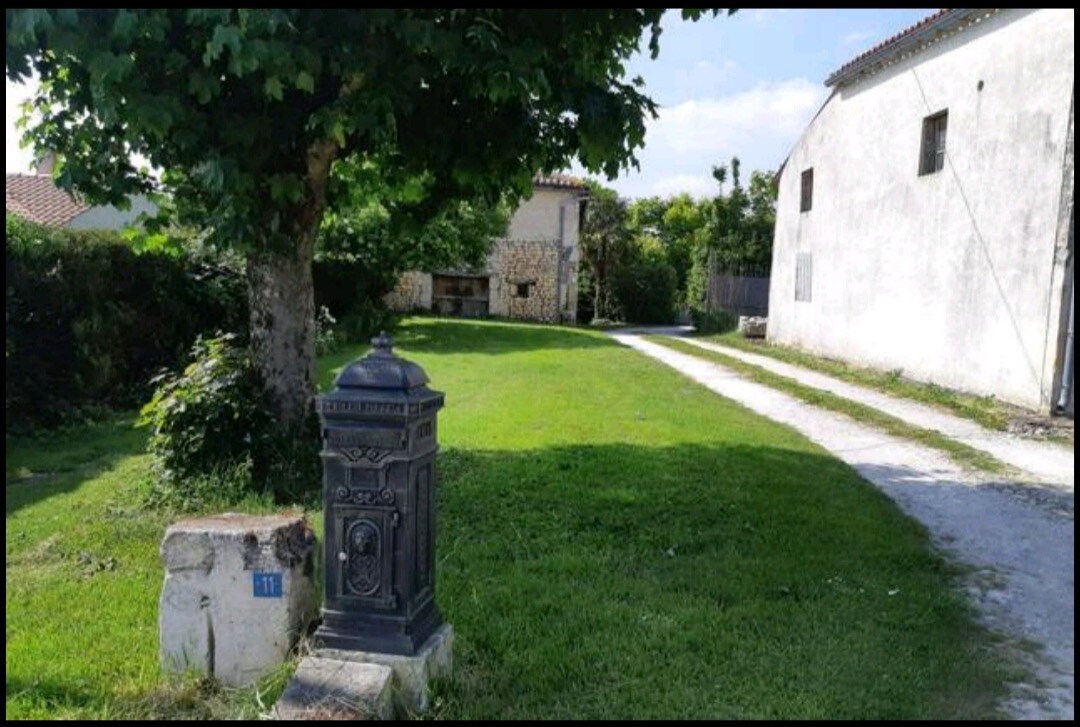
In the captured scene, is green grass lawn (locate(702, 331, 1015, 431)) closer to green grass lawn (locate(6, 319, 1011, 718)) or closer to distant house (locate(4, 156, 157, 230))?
green grass lawn (locate(6, 319, 1011, 718))

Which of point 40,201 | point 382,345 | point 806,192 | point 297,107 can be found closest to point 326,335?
point 806,192

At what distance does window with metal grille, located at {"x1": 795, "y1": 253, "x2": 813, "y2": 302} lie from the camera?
18158 mm

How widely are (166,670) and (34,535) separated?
290 centimetres

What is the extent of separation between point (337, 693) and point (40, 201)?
81.9 ft

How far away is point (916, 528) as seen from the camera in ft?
→ 18.7

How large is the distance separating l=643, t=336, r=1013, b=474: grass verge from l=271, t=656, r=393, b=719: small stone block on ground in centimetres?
640

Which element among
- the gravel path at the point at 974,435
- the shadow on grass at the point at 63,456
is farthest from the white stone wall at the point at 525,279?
the shadow on grass at the point at 63,456

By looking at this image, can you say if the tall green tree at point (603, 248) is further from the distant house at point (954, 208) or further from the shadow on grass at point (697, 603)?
the shadow on grass at point (697, 603)

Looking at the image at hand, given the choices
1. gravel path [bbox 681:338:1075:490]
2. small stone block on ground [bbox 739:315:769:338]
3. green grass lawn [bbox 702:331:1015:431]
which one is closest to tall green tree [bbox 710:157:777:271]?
small stone block on ground [bbox 739:315:769:338]

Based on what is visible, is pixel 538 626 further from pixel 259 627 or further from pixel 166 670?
pixel 166 670

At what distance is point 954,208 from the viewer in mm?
12352

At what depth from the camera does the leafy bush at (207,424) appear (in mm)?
6172

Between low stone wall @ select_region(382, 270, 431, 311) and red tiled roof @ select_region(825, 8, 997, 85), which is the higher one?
red tiled roof @ select_region(825, 8, 997, 85)

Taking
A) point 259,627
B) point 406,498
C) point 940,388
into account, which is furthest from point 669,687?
point 940,388
